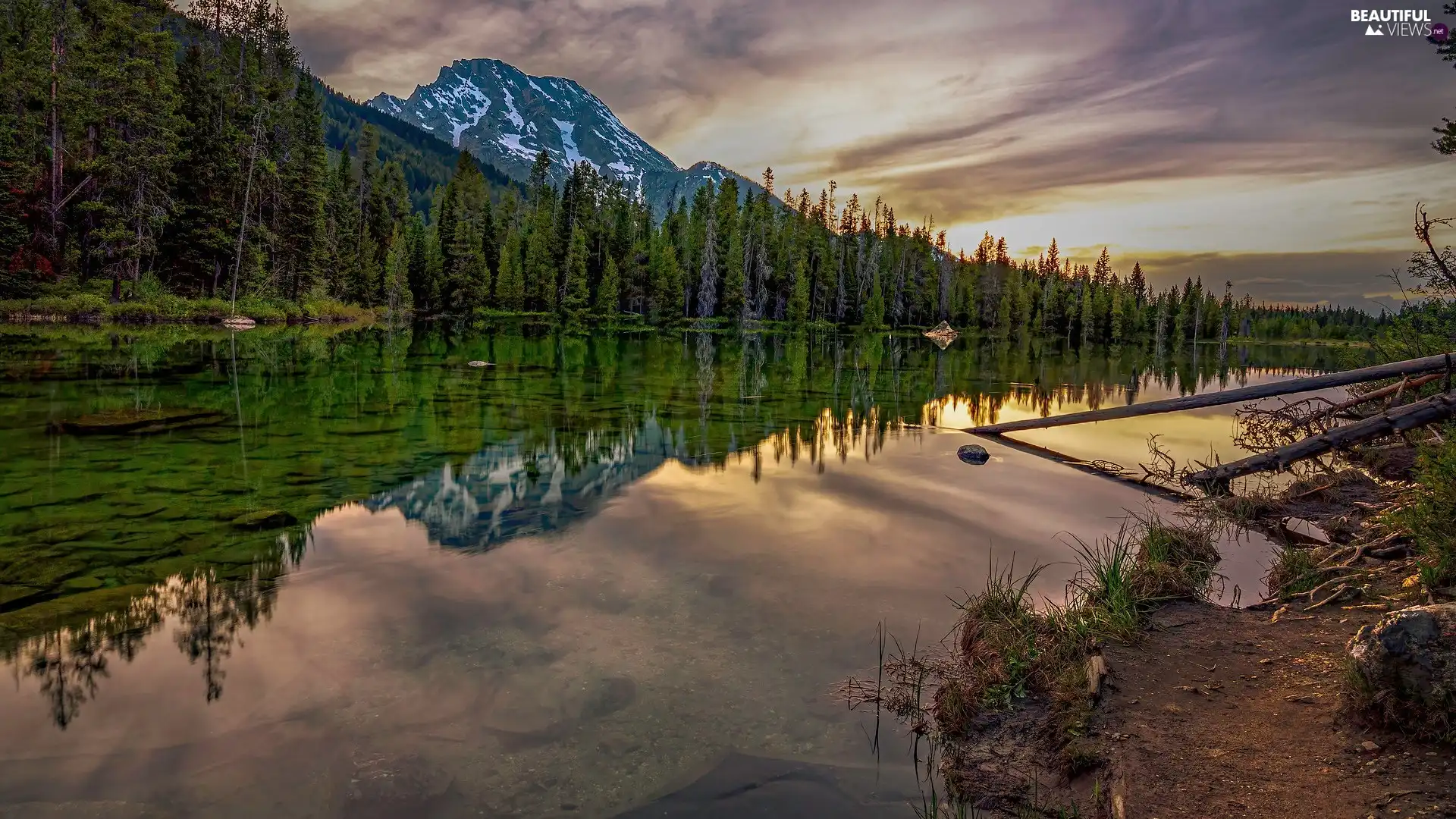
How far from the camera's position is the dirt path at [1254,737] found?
149 inches

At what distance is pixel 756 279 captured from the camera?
101m

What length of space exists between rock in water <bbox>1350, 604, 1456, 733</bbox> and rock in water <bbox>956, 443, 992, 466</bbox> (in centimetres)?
1205

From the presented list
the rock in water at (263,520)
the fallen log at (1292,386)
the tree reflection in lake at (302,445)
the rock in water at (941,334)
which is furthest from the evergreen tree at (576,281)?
the rock in water at (263,520)

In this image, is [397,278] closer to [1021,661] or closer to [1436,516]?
[1021,661]

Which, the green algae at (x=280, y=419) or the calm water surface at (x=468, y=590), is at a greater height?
the green algae at (x=280, y=419)

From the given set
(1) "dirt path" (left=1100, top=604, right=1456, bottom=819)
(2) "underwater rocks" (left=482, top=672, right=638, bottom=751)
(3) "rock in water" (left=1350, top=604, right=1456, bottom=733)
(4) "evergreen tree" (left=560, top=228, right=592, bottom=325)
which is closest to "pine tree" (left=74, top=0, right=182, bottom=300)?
(4) "evergreen tree" (left=560, top=228, right=592, bottom=325)

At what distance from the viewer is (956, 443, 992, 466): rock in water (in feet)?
54.1

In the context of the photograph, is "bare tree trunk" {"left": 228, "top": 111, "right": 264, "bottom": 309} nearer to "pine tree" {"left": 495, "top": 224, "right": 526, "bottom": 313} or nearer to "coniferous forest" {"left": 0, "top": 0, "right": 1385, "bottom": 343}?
"coniferous forest" {"left": 0, "top": 0, "right": 1385, "bottom": 343}

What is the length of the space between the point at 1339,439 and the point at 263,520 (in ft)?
49.1

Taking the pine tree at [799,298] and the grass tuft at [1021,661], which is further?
the pine tree at [799,298]

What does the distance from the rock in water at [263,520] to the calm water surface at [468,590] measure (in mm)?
181

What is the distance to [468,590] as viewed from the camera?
8.16 m

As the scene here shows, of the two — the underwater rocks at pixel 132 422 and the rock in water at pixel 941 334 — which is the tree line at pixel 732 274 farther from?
the underwater rocks at pixel 132 422

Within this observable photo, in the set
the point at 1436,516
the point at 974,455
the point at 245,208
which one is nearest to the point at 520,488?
the point at 974,455
